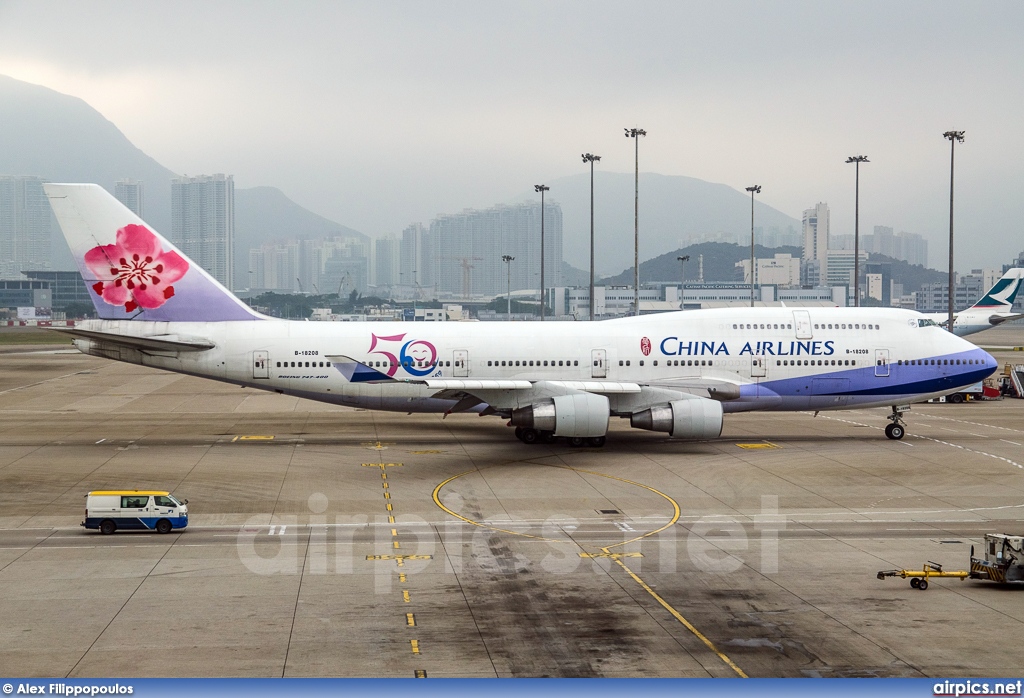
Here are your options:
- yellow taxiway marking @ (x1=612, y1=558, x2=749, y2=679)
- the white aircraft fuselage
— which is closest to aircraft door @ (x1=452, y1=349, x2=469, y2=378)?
the white aircraft fuselage

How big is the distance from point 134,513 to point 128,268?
669 inches

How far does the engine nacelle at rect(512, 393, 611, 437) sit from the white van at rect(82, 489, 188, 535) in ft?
46.4

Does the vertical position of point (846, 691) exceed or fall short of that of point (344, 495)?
it exceeds it

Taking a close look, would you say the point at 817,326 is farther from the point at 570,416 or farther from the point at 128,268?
the point at 128,268

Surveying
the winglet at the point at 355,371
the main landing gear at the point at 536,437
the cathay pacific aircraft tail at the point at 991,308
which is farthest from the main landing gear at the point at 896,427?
the cathay pacific aircraft tail at the point at 991,308

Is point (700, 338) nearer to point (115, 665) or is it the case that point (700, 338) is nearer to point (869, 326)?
point (869, 326)

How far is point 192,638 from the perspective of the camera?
16.5 meters

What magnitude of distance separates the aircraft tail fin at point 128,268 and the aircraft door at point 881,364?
88.4 ft

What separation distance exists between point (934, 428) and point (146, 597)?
37.8 m

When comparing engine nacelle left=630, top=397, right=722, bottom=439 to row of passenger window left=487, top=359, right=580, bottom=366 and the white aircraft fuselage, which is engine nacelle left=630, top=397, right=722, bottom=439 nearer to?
the white aircraft fuselage

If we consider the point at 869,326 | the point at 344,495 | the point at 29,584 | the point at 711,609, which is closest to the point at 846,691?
the point at 711,609

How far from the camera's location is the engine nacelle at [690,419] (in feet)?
A: 118

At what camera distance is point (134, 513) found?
80.9 ft

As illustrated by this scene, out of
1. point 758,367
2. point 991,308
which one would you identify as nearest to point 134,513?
point 758,367
